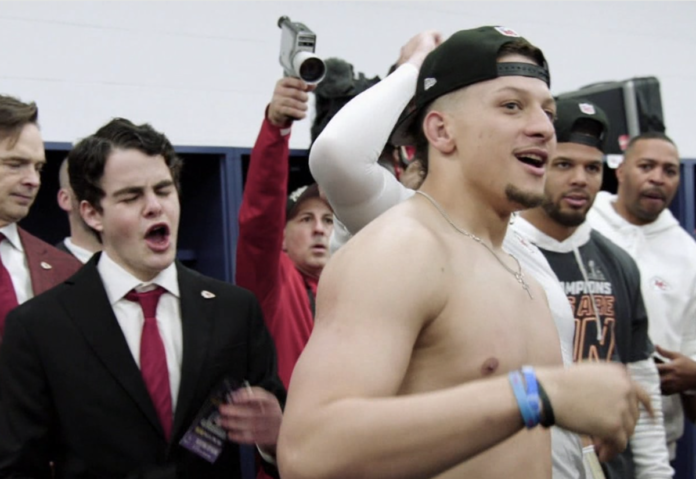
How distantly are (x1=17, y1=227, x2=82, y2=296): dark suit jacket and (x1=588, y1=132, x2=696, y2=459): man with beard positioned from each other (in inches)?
66.0

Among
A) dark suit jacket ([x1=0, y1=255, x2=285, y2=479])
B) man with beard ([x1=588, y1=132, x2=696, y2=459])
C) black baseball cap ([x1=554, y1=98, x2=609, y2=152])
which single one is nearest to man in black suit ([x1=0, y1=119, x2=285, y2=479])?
dark suit jacket ([x1=0, y1=255, x2=285, y2=479])

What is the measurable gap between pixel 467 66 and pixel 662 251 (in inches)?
78.1

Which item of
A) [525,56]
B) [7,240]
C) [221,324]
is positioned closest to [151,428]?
[221,324]

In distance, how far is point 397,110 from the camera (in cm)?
164

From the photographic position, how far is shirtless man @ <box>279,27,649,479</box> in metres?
1.06

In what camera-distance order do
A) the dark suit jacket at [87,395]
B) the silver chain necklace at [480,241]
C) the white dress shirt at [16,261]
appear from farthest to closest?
1. the white dress shirt at [16,261]
2. the dark suit jacket at [87,395]
3. the silver chain necklace at [480,241]

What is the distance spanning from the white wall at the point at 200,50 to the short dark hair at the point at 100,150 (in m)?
1.22

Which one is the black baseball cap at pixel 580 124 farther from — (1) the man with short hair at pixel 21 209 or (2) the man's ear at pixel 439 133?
(1) the man with short hair at pixel 21 209

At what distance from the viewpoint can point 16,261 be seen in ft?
7.27

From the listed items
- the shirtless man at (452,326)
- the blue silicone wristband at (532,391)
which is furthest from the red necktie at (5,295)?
the blue silicone wristband at (532,391)

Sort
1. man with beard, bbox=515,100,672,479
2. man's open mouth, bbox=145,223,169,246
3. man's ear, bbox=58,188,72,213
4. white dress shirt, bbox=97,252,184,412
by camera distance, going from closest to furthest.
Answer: white dress shirt, bbox=97,252,184,412 < man's open mouth, bbox=145,223,169,246 < man with beard, bbox=515,100,672,479 < man's ear, bbox=58,188,72,213

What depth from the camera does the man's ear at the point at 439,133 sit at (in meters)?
1.42

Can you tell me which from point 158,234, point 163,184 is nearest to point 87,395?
point 158,234

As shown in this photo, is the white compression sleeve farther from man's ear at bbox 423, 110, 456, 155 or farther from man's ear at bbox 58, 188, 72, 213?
man's ear at bbox 58, 188, 72, 213
